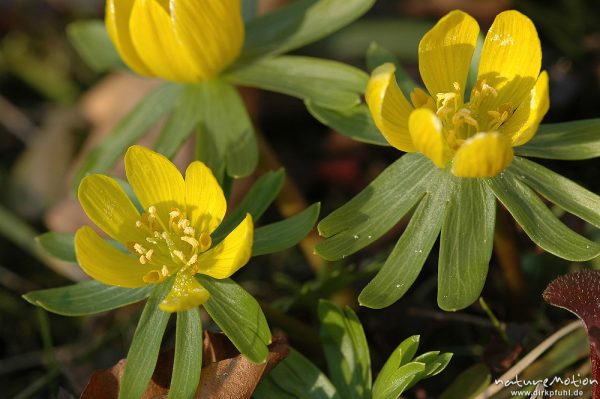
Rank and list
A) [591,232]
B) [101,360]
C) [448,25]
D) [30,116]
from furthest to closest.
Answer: [30,116]
[101,360]
[591,232]
[448,25]

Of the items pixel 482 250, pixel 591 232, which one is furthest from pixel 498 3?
pixel 482 250

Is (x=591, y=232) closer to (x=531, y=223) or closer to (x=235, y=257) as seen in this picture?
(x=531, y=223)

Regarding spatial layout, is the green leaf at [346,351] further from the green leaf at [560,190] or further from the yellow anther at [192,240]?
the green leaf at [560,190]

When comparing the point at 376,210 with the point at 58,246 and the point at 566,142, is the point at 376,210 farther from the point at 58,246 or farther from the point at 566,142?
the point at 58,246

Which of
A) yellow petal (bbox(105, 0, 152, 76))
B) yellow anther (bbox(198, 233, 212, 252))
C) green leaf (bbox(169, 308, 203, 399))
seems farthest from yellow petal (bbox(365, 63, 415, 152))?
yellow petal (bbox(105, 0, 152, 76))

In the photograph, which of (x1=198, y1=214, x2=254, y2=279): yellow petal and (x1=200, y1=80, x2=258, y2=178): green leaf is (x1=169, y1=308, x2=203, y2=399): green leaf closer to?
(x1=198, y1=214, x2=254, y2=279): yellow petal

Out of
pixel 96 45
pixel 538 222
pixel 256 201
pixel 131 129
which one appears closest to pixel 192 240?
pixel 256 201

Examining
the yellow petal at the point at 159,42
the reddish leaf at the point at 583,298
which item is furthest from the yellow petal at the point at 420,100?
the yellow petal at the point at 159,42
